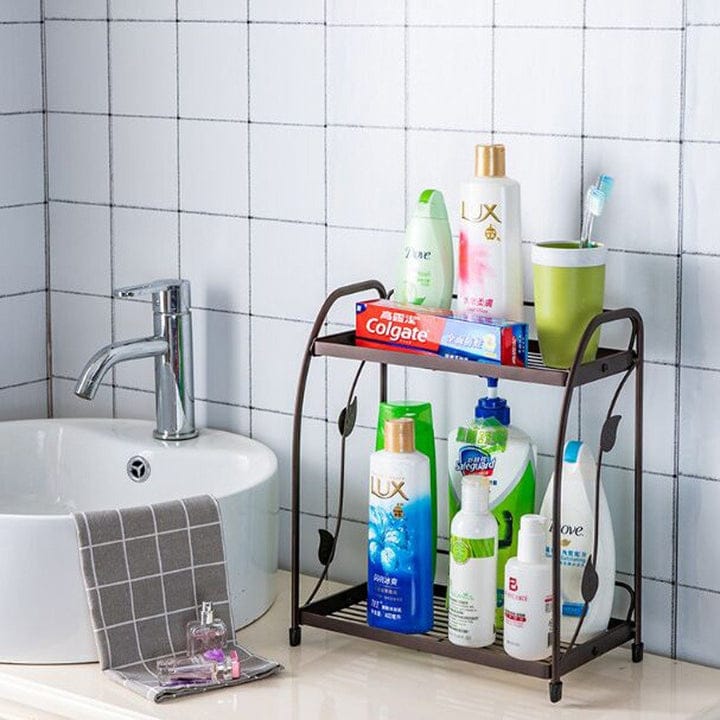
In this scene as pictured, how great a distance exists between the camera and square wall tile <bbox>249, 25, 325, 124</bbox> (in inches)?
75.4

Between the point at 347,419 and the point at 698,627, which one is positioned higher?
the point at 347,419

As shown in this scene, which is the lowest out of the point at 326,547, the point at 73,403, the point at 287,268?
the point at 326,547

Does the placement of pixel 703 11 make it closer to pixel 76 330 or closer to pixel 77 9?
pixel 77 9

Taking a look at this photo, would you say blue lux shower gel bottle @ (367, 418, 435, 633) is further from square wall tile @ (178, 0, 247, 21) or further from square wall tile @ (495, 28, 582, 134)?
square wall tile @ (178, 0, 247, 21)

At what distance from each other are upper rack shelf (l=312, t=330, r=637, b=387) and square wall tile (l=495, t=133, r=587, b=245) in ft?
0.43

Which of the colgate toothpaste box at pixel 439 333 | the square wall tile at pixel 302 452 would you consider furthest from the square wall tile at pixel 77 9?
the colgate toothpaste box at pixel 439 333

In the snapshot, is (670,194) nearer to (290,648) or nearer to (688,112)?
(688,112)

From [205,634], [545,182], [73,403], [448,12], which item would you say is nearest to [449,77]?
[448,12]

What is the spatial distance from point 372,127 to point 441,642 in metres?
0.64

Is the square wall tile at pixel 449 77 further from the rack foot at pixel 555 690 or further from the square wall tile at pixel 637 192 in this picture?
the rack foot at pixel 555 690


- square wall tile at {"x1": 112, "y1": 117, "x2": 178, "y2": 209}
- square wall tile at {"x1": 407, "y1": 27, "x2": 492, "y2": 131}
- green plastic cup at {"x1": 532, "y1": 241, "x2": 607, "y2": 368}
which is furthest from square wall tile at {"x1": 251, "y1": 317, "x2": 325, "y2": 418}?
green plastic cup at {"x1": 532, "y1": 241, "x2": 607, "y2": 368}

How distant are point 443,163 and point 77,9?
66 cm

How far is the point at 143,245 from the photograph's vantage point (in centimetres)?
214

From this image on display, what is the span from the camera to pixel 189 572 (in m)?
1.73
